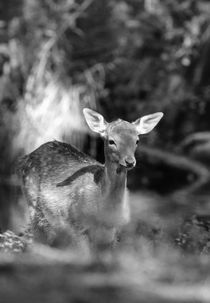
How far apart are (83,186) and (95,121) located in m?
0.84

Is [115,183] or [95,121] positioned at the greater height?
[95,121]

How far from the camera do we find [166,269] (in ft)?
14.7

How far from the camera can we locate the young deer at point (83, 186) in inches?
298

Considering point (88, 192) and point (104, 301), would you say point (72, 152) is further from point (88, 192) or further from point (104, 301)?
point (104, 301)

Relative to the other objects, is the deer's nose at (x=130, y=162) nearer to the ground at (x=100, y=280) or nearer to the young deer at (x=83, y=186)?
the young deer at (x=83, y=186)

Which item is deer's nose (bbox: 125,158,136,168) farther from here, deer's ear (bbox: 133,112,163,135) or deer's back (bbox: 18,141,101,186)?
deer's back (bbox: 18,141,101,186)

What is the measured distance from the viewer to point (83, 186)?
26.5 ft

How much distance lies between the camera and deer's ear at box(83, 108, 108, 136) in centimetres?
824

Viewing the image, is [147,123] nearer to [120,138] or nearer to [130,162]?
[120,138]

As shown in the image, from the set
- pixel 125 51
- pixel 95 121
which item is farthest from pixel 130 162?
pixel 125 51

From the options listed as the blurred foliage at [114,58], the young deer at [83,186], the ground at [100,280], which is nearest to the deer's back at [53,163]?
the young deer at [83,186]

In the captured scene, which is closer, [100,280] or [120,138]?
[100,280]

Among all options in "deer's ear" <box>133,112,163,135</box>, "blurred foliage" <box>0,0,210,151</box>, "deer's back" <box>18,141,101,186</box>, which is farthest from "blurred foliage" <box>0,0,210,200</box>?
"deer's ear" <box>133,112,163,135</box>

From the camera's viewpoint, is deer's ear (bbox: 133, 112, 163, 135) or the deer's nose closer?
the deer's nose
